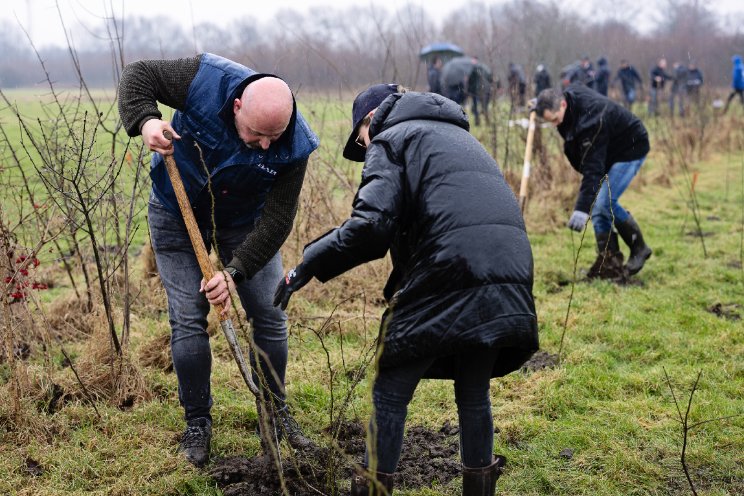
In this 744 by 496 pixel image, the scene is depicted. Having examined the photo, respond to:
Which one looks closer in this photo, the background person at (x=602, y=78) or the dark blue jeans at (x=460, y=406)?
the dark blue jeans at (x=460, y=406)

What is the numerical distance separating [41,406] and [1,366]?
69cm

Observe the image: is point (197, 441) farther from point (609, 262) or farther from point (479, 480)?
point (609, 262)

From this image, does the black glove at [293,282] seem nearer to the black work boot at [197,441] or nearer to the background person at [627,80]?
the black work boot at [197,441]

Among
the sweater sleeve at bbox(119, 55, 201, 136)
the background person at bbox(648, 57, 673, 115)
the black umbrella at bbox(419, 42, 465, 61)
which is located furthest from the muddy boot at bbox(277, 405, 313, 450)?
the black umbrella at bbox(419, 42, 465, 61)

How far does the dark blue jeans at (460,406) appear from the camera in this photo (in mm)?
2492

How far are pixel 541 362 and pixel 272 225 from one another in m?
2.20

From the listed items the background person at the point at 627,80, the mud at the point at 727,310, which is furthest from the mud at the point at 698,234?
the background person at the point at 627,80

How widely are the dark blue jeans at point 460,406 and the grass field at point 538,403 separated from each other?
5.6 inches

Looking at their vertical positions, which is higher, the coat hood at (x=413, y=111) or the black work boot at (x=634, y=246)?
the coat hood at (x=413, y=111)

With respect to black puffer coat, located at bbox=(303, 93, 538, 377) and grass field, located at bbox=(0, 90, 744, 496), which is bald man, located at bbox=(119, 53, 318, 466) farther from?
black puffer coat, located at bbox=(303, 93, 538, 377)

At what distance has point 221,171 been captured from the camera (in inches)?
117

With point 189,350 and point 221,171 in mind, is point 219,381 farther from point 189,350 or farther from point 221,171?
point 221,171

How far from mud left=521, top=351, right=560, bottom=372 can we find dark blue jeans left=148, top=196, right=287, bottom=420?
1809 mm

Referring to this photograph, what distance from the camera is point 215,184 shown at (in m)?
3.01
